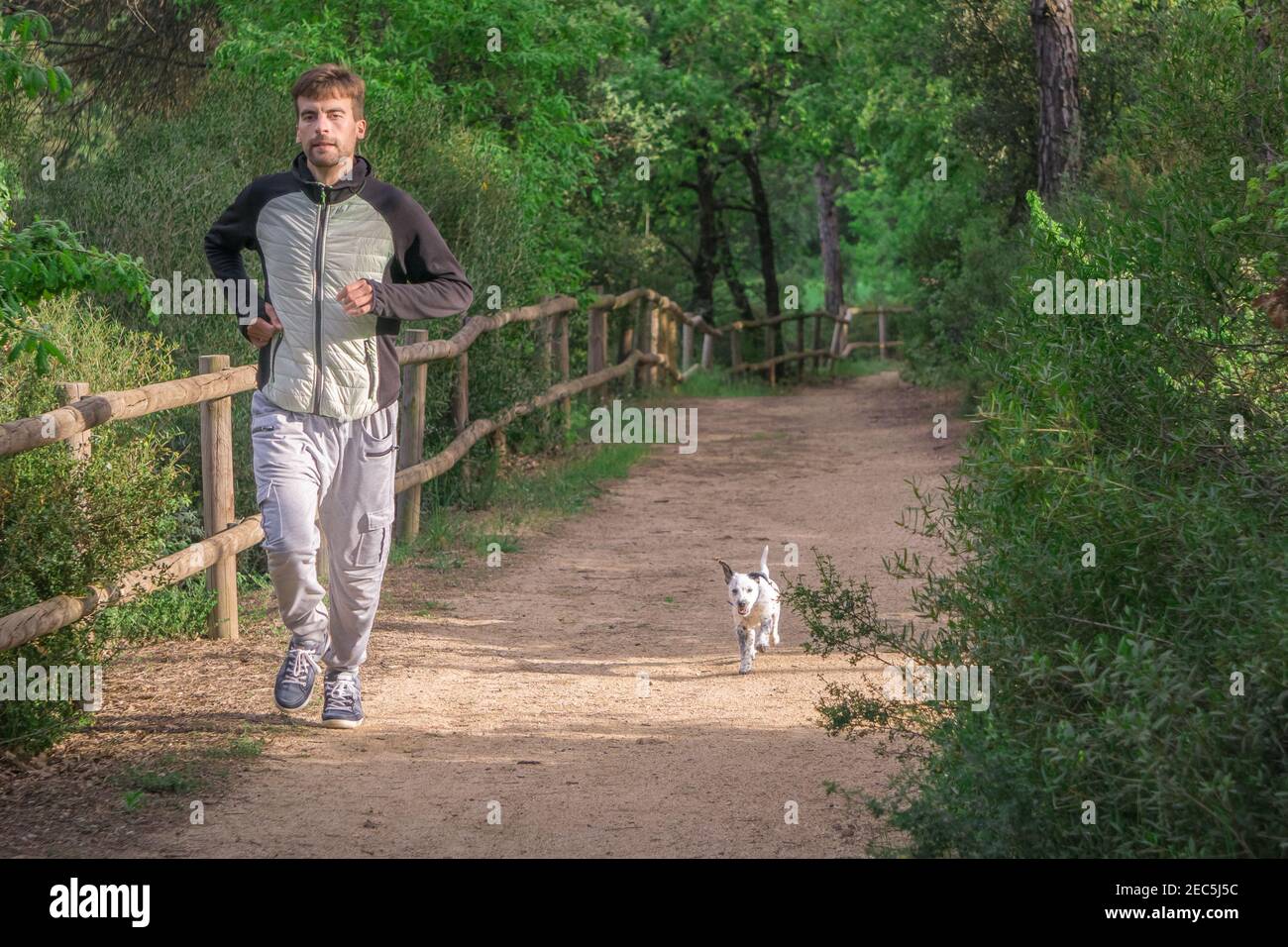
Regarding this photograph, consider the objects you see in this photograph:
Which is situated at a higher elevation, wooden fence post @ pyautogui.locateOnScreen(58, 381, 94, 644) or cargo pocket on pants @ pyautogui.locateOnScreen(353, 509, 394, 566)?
wooden fence post @ pyautogui.locateOnScreen(58, 381, 94, 644)

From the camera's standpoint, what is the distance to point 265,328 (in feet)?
17.5

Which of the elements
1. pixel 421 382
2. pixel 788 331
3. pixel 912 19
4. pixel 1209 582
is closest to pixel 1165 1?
pixel 912 19

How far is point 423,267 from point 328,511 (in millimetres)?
970

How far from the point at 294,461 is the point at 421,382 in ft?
14.7

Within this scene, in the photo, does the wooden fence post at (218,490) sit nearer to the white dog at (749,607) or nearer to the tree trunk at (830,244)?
the white dog at (749,607)

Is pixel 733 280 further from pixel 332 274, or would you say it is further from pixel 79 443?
pixel 332 274

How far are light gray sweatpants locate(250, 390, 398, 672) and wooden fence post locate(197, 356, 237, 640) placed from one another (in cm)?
153

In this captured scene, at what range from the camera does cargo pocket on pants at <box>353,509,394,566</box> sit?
219 inches

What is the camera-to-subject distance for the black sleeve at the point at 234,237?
550 cm

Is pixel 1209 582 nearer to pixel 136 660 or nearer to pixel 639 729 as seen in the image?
pixel 639 729

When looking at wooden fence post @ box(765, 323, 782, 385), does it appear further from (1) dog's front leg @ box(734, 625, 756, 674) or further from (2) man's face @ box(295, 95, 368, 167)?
(2) man's face @ box(295, 95, 368, 167)

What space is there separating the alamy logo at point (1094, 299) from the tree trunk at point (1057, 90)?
8357mm

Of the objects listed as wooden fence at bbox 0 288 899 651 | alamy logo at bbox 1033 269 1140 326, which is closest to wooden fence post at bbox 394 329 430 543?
wooden fence at bbox 0 288 899 651

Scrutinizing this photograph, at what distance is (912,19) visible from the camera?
20609 millimetres
